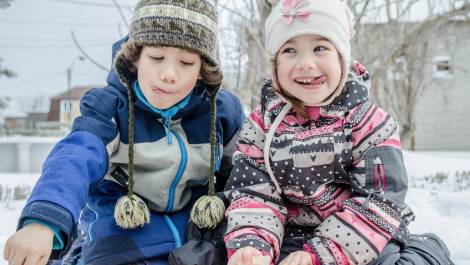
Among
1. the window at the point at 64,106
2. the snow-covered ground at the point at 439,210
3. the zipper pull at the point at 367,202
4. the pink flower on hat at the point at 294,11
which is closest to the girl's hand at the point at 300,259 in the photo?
the zipper pull at the point at 367,202

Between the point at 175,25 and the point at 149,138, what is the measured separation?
0.40 m

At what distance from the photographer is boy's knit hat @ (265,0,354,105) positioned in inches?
53.7

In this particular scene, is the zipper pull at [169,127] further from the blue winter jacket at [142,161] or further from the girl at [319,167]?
the girl at [319,167]

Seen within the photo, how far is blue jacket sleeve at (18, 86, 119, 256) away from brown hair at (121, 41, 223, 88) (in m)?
0.13

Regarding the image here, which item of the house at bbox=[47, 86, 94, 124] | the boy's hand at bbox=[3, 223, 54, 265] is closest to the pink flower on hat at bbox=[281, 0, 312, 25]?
the boy's hand at bbox=[3, 223, 54, 265]

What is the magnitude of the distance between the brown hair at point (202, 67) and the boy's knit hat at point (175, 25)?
3 cm

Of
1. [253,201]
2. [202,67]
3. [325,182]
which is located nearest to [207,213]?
[253,201]

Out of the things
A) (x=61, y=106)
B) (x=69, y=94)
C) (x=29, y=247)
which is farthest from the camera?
(x=61, y=106)

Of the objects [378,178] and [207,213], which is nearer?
[378,178]

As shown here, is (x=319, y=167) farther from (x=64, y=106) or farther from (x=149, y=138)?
(x=64, y=106)

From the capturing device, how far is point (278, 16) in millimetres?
1424

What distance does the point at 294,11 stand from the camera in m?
1.38

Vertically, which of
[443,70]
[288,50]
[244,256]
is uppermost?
[443,70]

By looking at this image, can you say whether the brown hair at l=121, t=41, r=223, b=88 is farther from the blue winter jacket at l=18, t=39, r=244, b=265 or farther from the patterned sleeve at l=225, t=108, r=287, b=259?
the patterned sleeve at l=225, t=108, r=287, b=259
